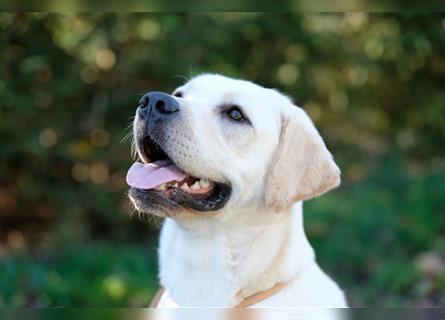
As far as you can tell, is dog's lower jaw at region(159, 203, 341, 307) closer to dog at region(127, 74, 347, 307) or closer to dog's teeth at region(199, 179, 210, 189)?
dog at region(127, 74, 347, 307)

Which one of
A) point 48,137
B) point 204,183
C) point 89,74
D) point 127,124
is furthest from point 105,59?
point 204,183

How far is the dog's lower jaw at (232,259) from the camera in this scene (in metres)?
3.16

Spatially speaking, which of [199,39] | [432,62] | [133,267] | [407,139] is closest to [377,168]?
[407,139]

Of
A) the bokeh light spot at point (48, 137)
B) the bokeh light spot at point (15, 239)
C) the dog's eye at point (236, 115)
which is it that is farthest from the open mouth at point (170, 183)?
the bokeh light spot at point (15, 239)

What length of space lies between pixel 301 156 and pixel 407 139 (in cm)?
546

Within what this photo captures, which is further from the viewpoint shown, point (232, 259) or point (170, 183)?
point (232, 259)

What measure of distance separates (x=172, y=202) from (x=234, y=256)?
0.43m

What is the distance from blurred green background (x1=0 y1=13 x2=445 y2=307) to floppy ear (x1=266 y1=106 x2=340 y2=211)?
2.58m

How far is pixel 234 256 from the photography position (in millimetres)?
3209

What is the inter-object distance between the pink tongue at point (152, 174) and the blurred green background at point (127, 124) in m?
2.56

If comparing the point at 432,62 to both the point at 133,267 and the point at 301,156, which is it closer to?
the point at 133,267

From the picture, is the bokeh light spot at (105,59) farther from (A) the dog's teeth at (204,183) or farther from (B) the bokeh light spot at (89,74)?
(A) the dog's teeth at (204,183)

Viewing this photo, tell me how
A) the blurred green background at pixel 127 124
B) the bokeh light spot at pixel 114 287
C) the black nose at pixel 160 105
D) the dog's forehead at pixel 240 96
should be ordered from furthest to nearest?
the blurred green background at pixel 127 124 < the bokeh light spot at pixel 114 287 < the dog's forehead at pixel 240 96 < the black nose at pixel 160 105

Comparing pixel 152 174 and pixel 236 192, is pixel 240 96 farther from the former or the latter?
pixel 152 174
